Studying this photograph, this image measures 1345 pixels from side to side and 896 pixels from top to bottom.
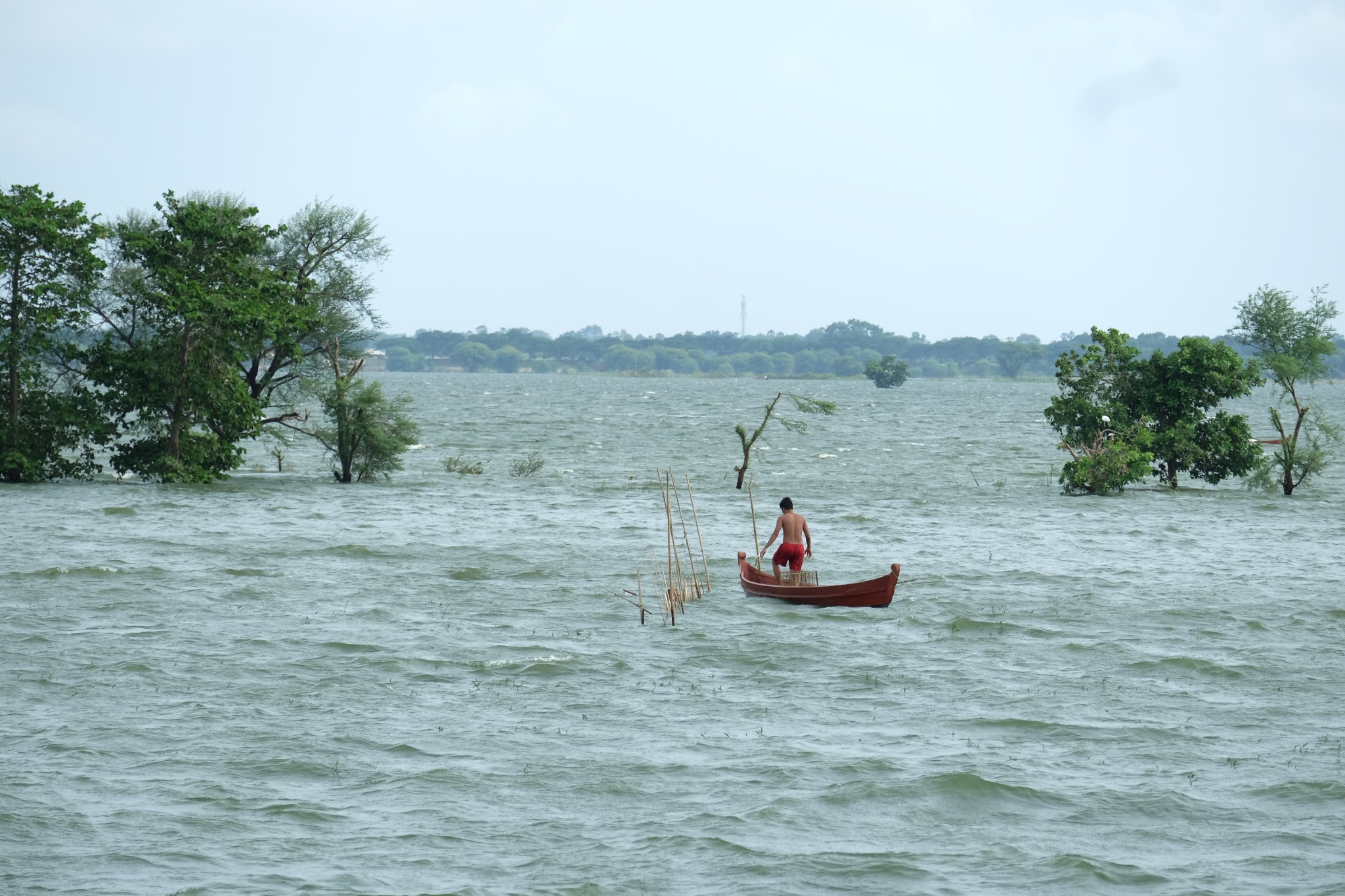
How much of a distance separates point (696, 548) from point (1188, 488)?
24367mm

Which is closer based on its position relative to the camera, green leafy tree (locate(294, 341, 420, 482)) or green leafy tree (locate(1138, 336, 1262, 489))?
green leafy tree (locate(1138, 336, 1262, 489))

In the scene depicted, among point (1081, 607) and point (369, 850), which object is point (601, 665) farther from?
point (1081, 607)

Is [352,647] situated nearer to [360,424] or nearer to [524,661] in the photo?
[524,661]

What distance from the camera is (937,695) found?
17.8 metres

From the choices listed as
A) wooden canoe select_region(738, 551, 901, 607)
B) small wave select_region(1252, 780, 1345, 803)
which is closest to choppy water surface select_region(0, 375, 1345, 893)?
small wave select_region(1252, 780, 1345, 803)

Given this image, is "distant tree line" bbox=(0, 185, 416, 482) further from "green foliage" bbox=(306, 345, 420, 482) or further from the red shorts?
the red shorts

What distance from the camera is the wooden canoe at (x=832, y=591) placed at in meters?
23.4

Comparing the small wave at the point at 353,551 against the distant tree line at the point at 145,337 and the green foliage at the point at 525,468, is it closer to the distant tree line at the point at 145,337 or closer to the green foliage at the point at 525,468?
the distant tree line at the point at 145,337

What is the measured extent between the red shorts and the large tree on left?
2608cm

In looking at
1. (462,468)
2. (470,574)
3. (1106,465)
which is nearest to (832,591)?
(470,574)

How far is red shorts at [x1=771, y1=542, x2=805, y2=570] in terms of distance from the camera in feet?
82.4

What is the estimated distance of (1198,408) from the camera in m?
45.9

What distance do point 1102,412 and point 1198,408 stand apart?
11.3ft

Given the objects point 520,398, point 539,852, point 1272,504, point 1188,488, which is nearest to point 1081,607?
point 539,852
